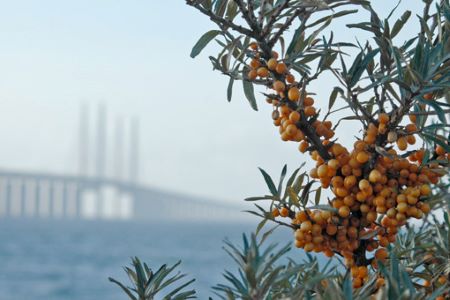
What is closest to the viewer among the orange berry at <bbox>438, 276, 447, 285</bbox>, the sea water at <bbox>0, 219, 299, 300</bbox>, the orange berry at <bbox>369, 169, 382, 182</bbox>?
the orange berry at <bbox>369, 169, 382, 182</bbox>

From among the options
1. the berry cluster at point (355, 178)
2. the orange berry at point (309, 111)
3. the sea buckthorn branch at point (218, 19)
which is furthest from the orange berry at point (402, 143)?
the sea buckthorn branch at point (218, 19)

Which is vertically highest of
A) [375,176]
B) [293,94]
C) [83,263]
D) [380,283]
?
[83,263]

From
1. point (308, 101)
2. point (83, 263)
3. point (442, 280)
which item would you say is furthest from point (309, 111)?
point (83, 263)

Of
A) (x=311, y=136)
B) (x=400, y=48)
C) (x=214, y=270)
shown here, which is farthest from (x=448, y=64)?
(x=214, y=270)

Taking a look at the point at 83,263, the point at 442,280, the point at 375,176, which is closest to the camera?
the point at 375,176

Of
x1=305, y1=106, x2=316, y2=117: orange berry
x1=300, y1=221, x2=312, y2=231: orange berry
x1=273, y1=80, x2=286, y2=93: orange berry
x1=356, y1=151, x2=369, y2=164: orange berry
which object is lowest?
x1=300, y1=221, x2=312, y2=231: orange berry

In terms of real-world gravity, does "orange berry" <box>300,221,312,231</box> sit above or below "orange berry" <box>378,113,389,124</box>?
below

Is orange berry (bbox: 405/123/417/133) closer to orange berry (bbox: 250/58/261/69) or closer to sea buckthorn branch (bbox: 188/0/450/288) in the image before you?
sea buckthorn branch (bbox: 188/0/450/288)

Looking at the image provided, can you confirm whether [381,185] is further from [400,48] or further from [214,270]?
[214,270]

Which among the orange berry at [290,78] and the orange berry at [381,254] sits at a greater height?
the orange berry at [290,78]

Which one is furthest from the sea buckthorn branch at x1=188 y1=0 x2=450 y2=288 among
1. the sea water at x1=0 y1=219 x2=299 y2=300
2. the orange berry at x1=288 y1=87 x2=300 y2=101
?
the sea water at x1=0 y1=219 x2=299 y2=300

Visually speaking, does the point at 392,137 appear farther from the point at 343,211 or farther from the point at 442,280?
the point at 442,280

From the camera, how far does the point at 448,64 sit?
82cm

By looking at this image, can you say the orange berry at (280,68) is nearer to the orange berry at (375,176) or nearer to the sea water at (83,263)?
the orange berry at (375,176)
